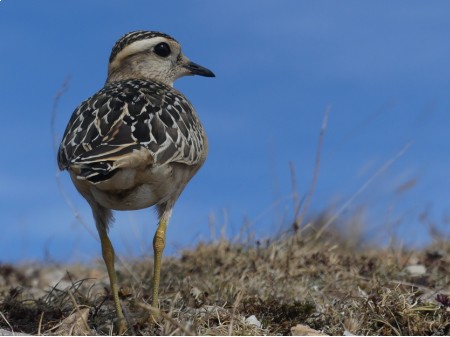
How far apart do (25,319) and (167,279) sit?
2.05m

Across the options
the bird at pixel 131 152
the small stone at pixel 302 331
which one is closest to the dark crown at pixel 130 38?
the bird at pixel 131 152

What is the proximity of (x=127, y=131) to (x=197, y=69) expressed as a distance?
2651mm

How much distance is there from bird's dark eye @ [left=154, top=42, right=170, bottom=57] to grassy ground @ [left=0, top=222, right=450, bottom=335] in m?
2.23

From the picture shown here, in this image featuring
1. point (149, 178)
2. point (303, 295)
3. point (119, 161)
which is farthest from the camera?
point (303, 295)

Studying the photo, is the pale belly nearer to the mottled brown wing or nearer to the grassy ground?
the mottled brown wing

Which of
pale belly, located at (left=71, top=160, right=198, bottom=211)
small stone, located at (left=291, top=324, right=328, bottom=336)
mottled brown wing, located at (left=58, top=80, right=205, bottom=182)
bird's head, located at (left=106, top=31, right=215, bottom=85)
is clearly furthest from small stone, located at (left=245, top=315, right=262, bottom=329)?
bird's head, located at (left=106, top=31, right=215, bottom=85)

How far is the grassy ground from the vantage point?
595 centimetres

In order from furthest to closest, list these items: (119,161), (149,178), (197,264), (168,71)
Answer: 1. (197,264)
2. (168,71)
3. (149,178)
4. (119,161)

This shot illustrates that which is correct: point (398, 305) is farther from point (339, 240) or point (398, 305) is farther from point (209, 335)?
point (339, 240)

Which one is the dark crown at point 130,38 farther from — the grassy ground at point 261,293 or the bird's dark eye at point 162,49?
the grassy ground at point 261,293

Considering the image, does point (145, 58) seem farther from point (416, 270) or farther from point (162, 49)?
point (416, 270)

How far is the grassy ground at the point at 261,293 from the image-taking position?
5.95m

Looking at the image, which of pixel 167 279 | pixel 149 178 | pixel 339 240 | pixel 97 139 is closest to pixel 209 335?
pixel 149 178

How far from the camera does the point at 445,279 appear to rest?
27.6ft
